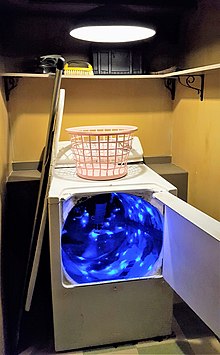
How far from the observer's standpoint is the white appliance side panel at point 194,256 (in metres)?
1.26

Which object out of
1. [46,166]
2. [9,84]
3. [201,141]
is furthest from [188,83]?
[9,84]

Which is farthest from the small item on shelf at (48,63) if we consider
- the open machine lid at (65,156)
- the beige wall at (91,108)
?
the open machine lid at (65,156)

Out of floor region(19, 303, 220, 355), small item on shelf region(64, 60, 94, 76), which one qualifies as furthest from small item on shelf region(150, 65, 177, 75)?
floor region(19, 303, 220, 355)

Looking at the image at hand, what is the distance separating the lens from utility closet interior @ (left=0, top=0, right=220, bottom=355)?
6.80ft

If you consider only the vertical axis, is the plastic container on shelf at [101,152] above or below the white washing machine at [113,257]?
above

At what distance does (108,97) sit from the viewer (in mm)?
2570

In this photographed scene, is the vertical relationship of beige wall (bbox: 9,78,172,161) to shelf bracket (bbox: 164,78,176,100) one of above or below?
below

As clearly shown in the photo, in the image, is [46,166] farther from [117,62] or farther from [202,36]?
[202,36]

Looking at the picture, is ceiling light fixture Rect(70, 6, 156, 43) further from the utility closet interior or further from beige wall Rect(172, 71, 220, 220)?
beige wall Rect(172, 71, 220, 220)

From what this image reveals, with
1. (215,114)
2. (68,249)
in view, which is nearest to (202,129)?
(215,114)

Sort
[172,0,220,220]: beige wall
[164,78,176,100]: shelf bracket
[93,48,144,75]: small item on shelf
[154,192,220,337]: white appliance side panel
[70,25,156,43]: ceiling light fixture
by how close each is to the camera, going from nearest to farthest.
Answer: [154,192,220,337]: white appliance side panel → [70,25,156,43]: ceiling light fixture → [172,0,220,220]: beige wall → [93,48,144,75]: small item on shelf → [164,78,176,100]: shelf bracket

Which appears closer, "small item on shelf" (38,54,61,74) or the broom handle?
the broom handle

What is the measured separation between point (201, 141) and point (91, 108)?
2.85 feet

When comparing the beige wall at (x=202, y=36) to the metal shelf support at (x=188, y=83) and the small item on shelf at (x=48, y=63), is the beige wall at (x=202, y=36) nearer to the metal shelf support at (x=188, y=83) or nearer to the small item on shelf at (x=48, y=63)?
the metal shelf support at (x=188, y=83)
